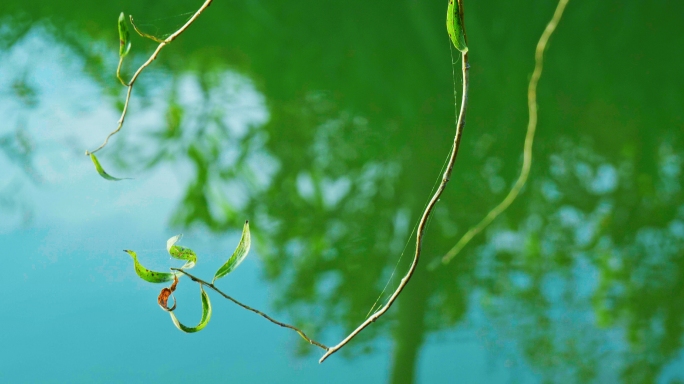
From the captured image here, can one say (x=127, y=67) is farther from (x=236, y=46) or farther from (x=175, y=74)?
(x=236, y=46)

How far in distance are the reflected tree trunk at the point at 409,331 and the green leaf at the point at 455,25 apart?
102cm

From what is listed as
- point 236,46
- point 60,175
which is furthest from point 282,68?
point 60,175

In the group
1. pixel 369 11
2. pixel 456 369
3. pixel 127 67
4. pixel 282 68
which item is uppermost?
pixel 369 11

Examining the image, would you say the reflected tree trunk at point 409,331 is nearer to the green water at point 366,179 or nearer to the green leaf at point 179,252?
the green water at point 366,179

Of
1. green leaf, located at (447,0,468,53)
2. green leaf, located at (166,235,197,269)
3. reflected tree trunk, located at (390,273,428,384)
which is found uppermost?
reflected tree trunk, located at (390,273,428,384)

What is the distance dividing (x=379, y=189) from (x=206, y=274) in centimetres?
54

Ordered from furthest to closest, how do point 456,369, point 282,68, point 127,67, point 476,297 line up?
1. point 282,68
2. point 127,67
3. point 476,297
4. point 456,369

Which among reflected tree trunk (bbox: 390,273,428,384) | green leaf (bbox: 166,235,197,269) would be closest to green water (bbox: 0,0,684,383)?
reflected tree trunk (bbox: 390,273,428,384)

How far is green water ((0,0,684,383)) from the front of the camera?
139cm

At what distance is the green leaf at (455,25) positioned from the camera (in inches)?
18.1

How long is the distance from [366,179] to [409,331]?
19.3 inches

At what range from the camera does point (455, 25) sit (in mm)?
467

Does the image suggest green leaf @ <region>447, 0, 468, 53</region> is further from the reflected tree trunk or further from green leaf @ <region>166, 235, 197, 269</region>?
the reflected tree trunk

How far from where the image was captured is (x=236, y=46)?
85.6 inches
